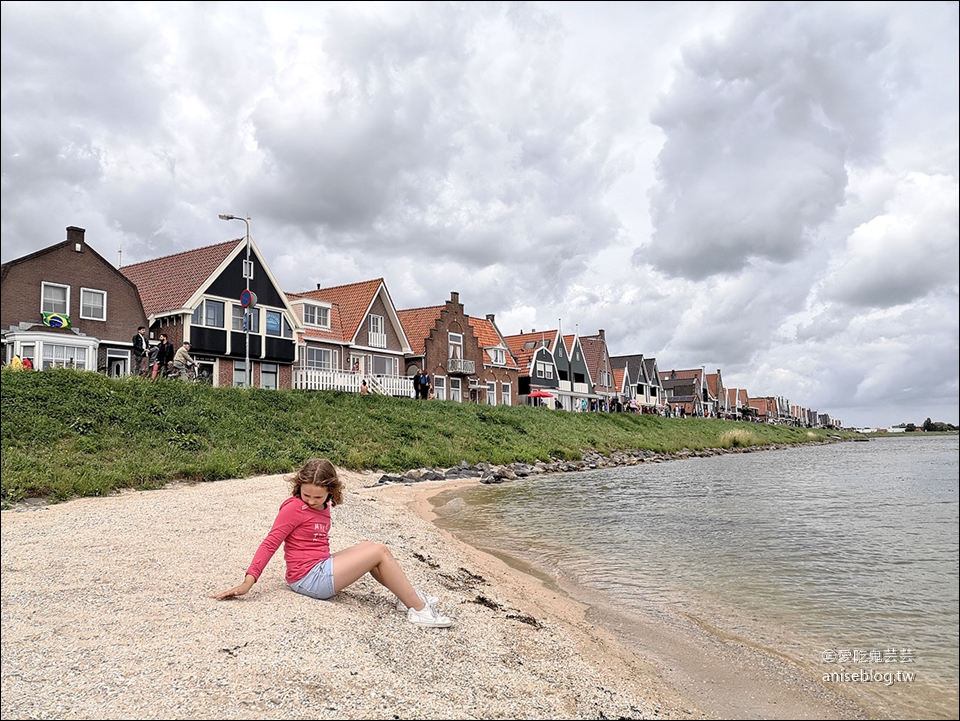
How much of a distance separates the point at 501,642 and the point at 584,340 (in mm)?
80433

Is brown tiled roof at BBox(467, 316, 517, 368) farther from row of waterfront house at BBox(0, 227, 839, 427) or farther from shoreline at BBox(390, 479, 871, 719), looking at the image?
shoreline at BBox(390, 479, 871, 719)

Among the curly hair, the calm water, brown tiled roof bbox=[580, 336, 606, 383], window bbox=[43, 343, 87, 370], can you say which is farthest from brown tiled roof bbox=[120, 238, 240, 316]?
brown tiled roof bbox=[580, 336, 606, 383]

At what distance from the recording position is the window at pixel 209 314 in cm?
3528

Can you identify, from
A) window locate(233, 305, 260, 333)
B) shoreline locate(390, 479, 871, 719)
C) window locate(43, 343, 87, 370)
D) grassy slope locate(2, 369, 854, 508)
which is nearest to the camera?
shoreline locate(390, 479, 871, 719)

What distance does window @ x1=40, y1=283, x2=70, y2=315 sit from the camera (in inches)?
1200

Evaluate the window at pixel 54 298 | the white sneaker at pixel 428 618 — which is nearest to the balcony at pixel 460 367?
the window at pixel 54 298

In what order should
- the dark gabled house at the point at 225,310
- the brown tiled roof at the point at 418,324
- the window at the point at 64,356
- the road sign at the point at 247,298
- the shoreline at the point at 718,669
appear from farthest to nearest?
the brown tiled roof at the point at 418,324 < the road sign at the point at 247,298 < the dark gabled house at the point at 225,310 < the window at the point at 64,356 < the shoreline at the point at 718,669

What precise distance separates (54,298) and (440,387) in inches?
1053

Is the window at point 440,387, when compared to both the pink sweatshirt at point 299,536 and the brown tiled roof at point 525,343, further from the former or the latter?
the pink sweatshirt at point 299,536

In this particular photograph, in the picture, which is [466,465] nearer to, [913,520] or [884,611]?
[913,520]

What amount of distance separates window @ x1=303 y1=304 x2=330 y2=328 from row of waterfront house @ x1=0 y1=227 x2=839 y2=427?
0.07m

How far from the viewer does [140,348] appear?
103ft

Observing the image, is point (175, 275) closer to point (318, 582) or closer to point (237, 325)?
point (237, 325)

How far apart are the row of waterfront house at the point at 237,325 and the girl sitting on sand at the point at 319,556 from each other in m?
27.2
